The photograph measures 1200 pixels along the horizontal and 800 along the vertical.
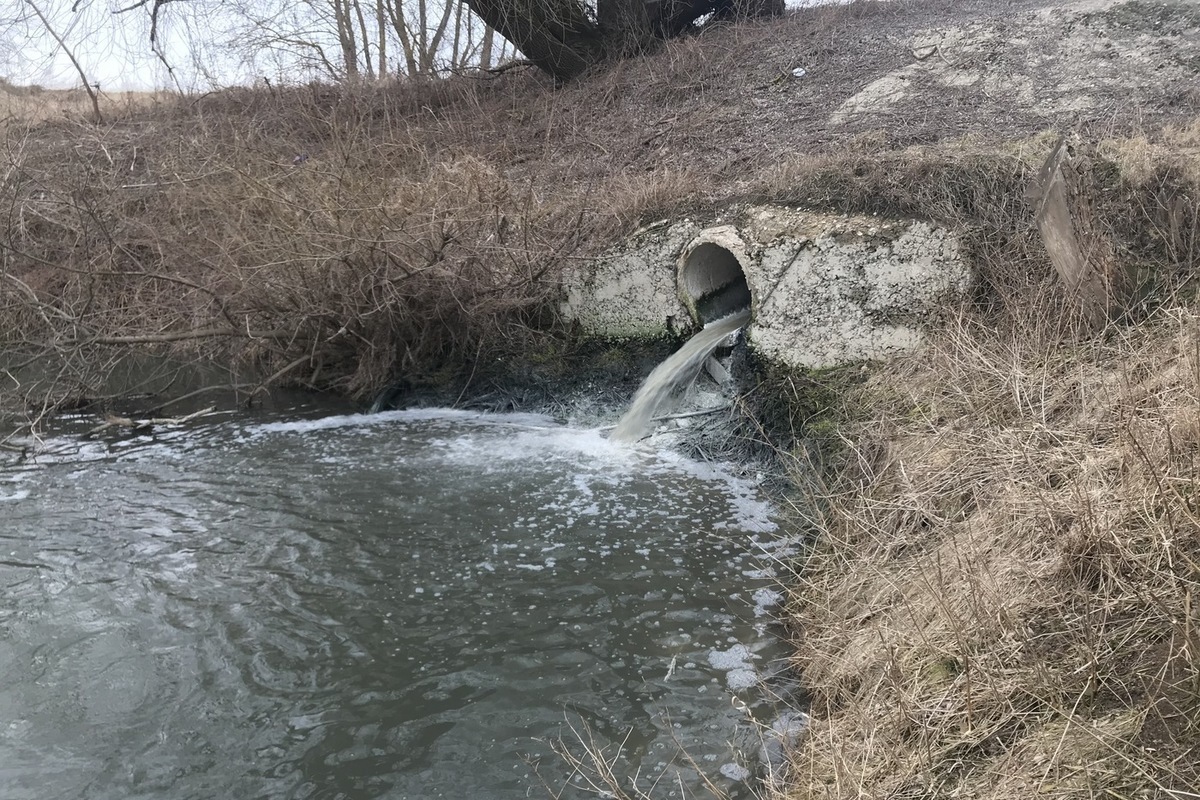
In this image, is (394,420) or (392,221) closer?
(392,221)

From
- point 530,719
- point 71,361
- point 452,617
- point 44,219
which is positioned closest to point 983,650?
point 530,719

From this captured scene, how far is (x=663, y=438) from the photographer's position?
6.77m

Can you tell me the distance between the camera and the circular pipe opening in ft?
24.3

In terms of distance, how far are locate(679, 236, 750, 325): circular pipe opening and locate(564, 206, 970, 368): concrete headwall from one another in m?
0.02

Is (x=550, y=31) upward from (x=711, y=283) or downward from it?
upward

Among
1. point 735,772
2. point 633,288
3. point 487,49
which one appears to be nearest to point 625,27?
point 487,49

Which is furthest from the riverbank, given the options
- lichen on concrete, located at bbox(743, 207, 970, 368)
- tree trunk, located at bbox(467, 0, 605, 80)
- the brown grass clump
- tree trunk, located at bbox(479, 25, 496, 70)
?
tree trunk, located at bbox(479, 25, 496, 70)

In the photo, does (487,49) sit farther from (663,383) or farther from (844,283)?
(844,283)

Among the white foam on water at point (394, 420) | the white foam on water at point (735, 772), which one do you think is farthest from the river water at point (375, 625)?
the white foam on water at point (394, 420)

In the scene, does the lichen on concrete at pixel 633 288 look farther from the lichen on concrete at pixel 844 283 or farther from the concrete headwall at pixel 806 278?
the lichen on concrete at pixel 844 283

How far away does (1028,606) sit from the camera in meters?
2.72

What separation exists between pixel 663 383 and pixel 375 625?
366 cm

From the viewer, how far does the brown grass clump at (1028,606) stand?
2.26 meters

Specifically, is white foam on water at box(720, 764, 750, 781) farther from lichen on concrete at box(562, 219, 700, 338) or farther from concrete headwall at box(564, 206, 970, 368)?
lichen on concrete at box(562, 219, 700, 338)
